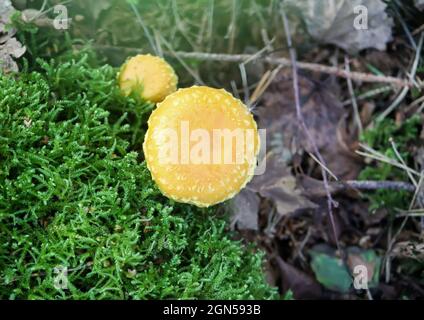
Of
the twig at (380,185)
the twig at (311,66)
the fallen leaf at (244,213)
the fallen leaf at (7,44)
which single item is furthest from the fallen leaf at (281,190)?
the fallen leaf at (7,44)

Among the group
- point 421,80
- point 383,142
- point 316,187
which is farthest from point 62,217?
point 421,80

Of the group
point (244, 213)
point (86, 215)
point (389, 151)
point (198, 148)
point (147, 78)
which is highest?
point (147, 78)

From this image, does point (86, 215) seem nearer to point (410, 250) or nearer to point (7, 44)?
point (7, 44)

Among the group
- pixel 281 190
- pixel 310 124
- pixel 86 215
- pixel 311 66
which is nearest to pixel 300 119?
pixel 310 124

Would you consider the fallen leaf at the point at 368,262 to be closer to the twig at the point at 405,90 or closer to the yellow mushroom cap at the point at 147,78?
the twig at the point at 405,90

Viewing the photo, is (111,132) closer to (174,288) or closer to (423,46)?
(174,288)

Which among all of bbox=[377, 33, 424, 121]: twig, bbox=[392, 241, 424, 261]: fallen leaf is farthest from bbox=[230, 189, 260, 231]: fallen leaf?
bbox=[377, 33, 424, 121]: twig
